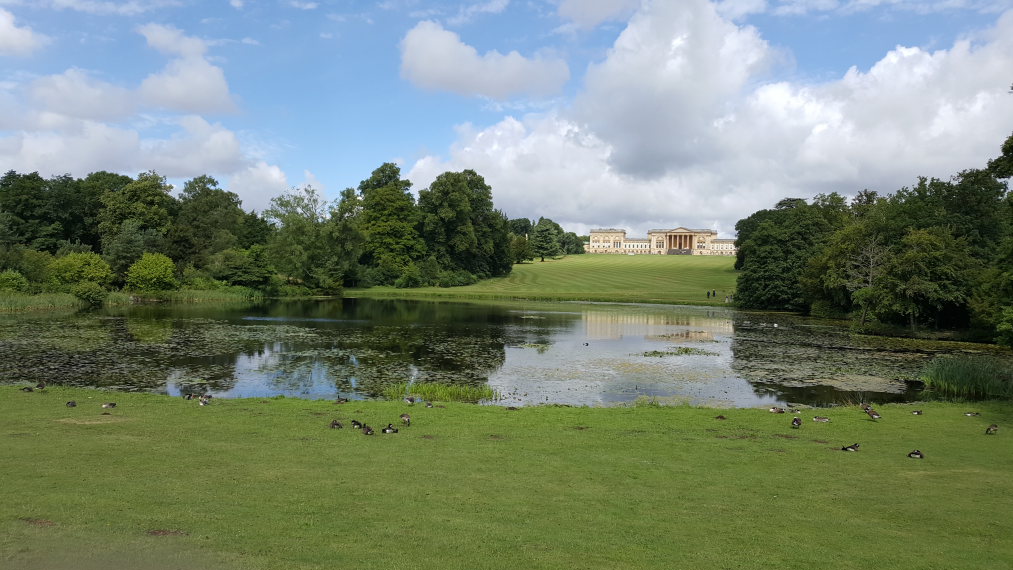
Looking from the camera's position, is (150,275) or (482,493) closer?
(482,493)

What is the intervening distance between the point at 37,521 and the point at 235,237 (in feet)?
256

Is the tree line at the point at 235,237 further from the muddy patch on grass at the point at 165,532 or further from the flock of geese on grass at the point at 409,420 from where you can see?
the muddy patch on grass at the point at 165,532

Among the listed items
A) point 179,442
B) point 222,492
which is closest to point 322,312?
point 179,442

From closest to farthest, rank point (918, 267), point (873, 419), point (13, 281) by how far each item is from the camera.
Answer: point (873, 419), point (918, 267), point (13, 281)

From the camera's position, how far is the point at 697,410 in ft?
54.9

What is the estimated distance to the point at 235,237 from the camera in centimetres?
7856

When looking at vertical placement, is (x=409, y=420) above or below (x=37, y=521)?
below

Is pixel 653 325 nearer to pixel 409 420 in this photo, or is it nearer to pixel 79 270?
pixel 409 420

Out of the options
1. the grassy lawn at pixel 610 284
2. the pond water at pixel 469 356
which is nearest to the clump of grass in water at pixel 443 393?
the pond water at pixel 469 356

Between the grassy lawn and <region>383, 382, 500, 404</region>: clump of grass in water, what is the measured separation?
175ft

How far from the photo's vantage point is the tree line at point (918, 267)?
38.4m

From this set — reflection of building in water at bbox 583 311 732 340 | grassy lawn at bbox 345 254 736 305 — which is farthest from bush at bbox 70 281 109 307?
reflection of building in water at bbox 583 311 732 340

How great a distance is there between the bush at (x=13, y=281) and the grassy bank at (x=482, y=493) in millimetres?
41155

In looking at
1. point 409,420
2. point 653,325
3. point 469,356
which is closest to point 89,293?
point 469,356
